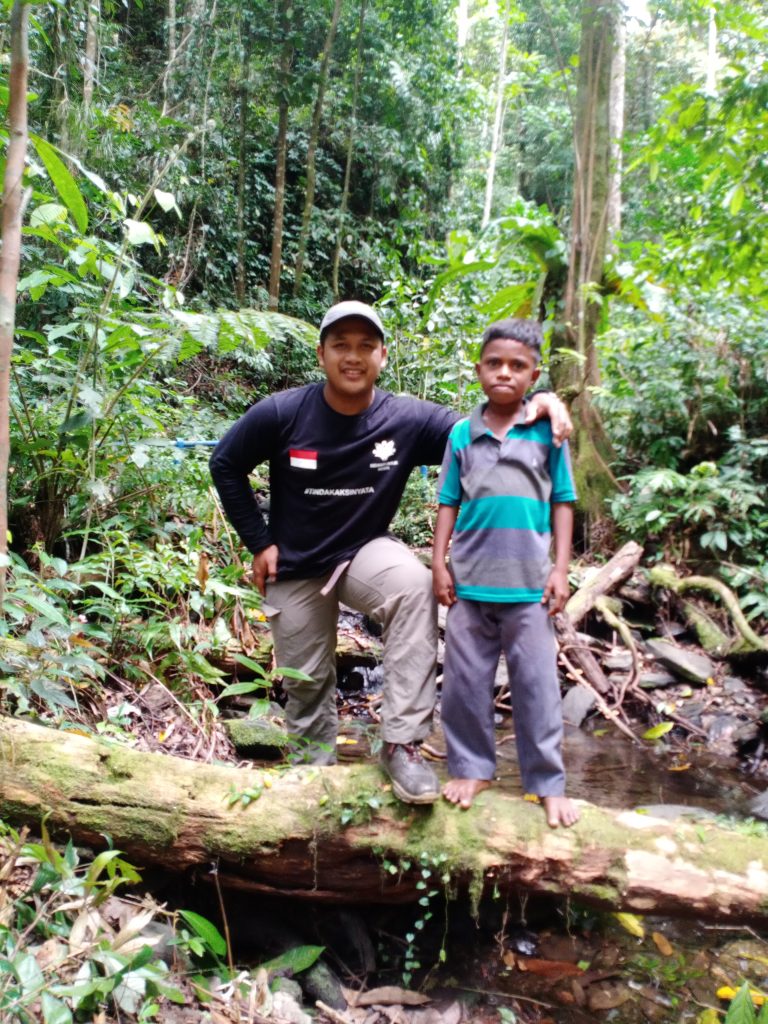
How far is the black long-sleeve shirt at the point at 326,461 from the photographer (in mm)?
2826

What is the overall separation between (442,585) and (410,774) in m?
0.67

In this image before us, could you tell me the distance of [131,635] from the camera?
399cm

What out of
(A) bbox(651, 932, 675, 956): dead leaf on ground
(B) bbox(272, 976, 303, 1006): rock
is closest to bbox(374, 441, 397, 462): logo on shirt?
(B) bbox(272, 976, 303, 1006): rock

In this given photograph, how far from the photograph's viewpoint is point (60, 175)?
2.55m

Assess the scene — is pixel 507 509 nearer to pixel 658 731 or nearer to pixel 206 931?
pixel 206 931

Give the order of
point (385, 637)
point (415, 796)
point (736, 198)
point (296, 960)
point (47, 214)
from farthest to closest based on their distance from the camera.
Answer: point (736, 198) < point (47, 214) < point (385, 637) < point (415, 796) < point (296, 960)

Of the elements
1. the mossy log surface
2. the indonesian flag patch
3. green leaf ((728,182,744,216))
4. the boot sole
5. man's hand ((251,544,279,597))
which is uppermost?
green leaf ((728,182,744,216))

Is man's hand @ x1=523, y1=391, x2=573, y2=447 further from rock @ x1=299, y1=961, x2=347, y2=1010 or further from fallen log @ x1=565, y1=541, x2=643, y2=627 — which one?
fallen log @ x1=565, y1=541, x2=643, y2=627

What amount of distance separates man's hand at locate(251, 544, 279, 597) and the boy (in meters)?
0.67

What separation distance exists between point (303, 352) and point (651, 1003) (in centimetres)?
1061

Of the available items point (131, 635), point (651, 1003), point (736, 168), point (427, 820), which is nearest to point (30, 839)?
point (427, 820)

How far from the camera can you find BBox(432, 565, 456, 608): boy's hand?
8.71 feet

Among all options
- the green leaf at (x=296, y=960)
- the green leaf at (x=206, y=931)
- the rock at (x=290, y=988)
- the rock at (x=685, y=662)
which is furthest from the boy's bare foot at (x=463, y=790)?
the rock at (x=685, y=662)

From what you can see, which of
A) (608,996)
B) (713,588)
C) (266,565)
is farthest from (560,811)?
(713,588)
